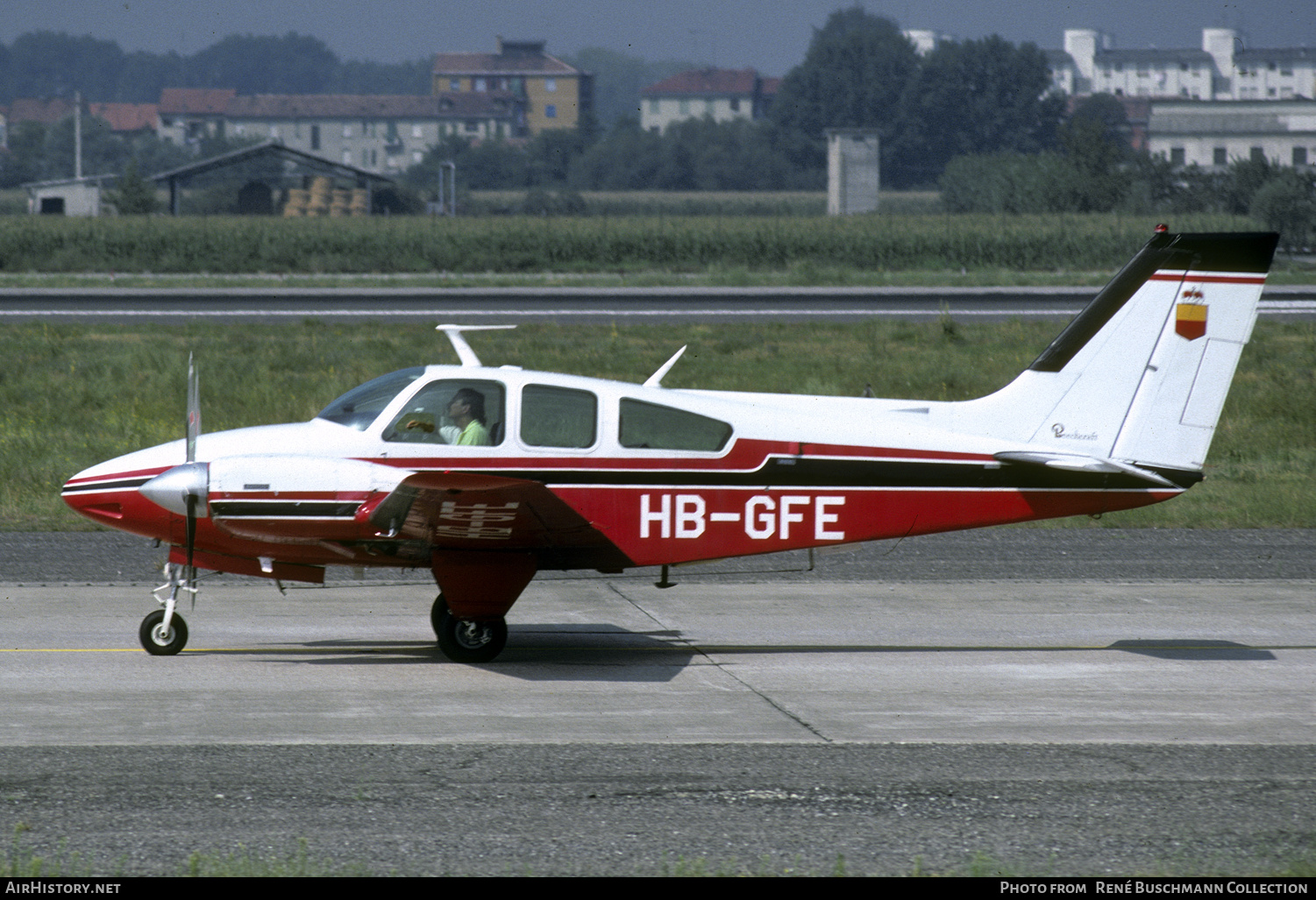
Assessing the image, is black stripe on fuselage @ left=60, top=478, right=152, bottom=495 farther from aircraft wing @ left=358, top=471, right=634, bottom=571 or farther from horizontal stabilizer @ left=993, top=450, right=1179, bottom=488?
horizontal stabilizer @ left=993, top=450, right=1179, bottom=488

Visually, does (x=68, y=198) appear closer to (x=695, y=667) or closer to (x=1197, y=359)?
(x=695, y=667)

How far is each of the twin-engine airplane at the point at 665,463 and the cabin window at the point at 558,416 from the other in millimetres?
13

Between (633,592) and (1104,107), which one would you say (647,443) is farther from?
(1104,107)

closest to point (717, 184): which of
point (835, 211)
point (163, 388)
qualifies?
point (835, 211)

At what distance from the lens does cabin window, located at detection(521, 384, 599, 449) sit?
916cm

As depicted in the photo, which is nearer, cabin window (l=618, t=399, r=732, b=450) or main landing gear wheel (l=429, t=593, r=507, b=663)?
cabin window (l=618, t=399, r=732, b=450)

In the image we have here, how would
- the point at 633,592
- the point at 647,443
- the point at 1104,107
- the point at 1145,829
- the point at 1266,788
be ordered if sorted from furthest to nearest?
the point at 1104,107
the point at 633,592
the point at 647,443
the point at 1266,788
the point at 1145,829

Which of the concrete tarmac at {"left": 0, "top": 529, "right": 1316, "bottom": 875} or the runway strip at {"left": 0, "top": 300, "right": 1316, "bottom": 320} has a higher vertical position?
the runway strip at {"left": 0, "top": 300, "right": 1316, "bottom": 320}

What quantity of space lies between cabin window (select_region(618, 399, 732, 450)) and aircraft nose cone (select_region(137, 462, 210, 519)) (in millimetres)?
2690

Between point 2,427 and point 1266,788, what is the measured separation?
18.3m

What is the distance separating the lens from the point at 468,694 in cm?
870

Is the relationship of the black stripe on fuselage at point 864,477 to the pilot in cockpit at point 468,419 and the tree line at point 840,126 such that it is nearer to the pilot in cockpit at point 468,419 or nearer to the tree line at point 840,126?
the pilot in cockpit at point 468,419

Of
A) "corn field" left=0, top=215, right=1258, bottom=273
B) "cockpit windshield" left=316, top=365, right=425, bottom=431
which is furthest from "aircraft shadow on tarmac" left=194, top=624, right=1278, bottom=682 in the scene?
"corn field" left=0, top=215, right=1258, bottom=273

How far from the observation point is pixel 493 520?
28.9ft
